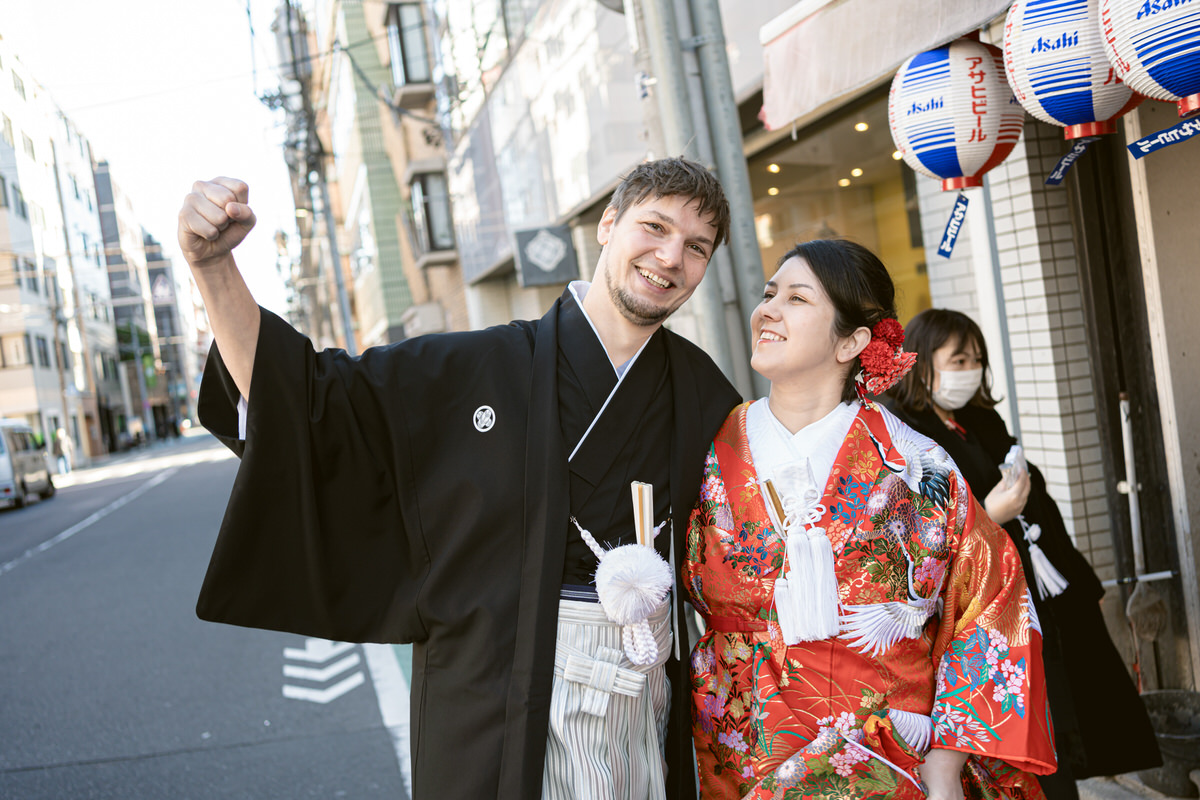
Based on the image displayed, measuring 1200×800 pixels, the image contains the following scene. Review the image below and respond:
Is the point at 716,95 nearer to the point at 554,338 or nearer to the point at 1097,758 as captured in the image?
the point at 554,338

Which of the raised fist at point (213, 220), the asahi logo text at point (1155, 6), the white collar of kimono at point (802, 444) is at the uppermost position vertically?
the asahi logo text at point (1155, 6)

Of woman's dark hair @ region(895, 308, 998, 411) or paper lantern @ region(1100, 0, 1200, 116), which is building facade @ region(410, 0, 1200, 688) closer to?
woman's dark hair @ region(895, 308, 998, 411)

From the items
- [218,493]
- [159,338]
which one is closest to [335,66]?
[218,493]

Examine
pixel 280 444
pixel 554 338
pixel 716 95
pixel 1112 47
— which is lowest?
pixel 280 444

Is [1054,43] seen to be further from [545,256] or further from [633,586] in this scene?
[545,256]

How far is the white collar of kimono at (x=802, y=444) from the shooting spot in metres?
2.11

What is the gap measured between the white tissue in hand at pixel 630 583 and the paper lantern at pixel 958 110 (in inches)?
80.1

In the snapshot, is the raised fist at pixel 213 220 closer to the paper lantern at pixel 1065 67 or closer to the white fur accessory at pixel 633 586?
the white fur accessory at pixel 633 586

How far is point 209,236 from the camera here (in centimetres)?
168

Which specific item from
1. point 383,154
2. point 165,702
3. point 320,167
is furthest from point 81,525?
point 383,154

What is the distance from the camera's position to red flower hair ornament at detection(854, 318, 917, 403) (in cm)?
218

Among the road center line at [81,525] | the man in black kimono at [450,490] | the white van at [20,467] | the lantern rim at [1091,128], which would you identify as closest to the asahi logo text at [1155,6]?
the lantern rim at [1091,128]

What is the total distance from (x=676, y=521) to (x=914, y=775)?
2.53ft

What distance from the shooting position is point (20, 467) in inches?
816
